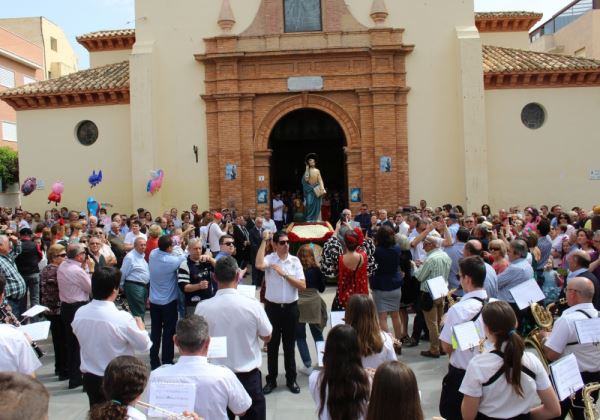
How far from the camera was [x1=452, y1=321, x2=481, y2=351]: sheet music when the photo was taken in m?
4.65

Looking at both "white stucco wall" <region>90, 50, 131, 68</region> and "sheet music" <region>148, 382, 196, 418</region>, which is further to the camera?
"white stucco wall" <region>90, 50, 131, 68</region>

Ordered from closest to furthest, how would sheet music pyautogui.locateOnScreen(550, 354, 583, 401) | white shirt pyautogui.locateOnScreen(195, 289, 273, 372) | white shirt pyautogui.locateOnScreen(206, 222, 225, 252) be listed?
sheet music pyautogui.locateOnScreen(550, 354, 583, 401) → white shirt pyautogui.locateOnScreen(195, 289, 273, 372) → white shirt pyautogui.locateOnScreen(206, 222, 225, 252)

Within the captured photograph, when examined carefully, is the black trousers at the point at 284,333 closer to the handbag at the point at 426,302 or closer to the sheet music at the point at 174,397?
the handbag at the point at 426,302

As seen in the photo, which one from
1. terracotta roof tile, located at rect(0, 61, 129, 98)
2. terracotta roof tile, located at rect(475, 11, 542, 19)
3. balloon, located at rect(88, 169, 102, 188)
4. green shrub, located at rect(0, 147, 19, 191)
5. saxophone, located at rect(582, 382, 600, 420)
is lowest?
saxophone, located at rect(582, 382, 600, 420)

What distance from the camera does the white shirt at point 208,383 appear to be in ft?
12.9

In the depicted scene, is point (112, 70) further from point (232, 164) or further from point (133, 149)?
point (232, 164)

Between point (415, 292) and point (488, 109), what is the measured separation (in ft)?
41.0

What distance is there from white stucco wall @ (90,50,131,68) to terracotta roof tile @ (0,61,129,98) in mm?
3459

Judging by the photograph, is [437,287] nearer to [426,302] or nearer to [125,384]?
[426,302]

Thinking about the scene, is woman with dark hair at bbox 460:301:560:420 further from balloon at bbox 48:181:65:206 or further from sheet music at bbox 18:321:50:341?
balloon at bbox 48:181:65:206

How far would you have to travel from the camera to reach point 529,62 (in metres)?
21.0

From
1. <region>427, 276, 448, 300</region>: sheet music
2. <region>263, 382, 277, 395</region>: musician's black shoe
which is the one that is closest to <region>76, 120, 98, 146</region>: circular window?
<region>263, 382, 277, 395</region>: musician's black shoe

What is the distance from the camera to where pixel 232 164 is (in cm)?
2039

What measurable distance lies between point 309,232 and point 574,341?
940 centimetres
